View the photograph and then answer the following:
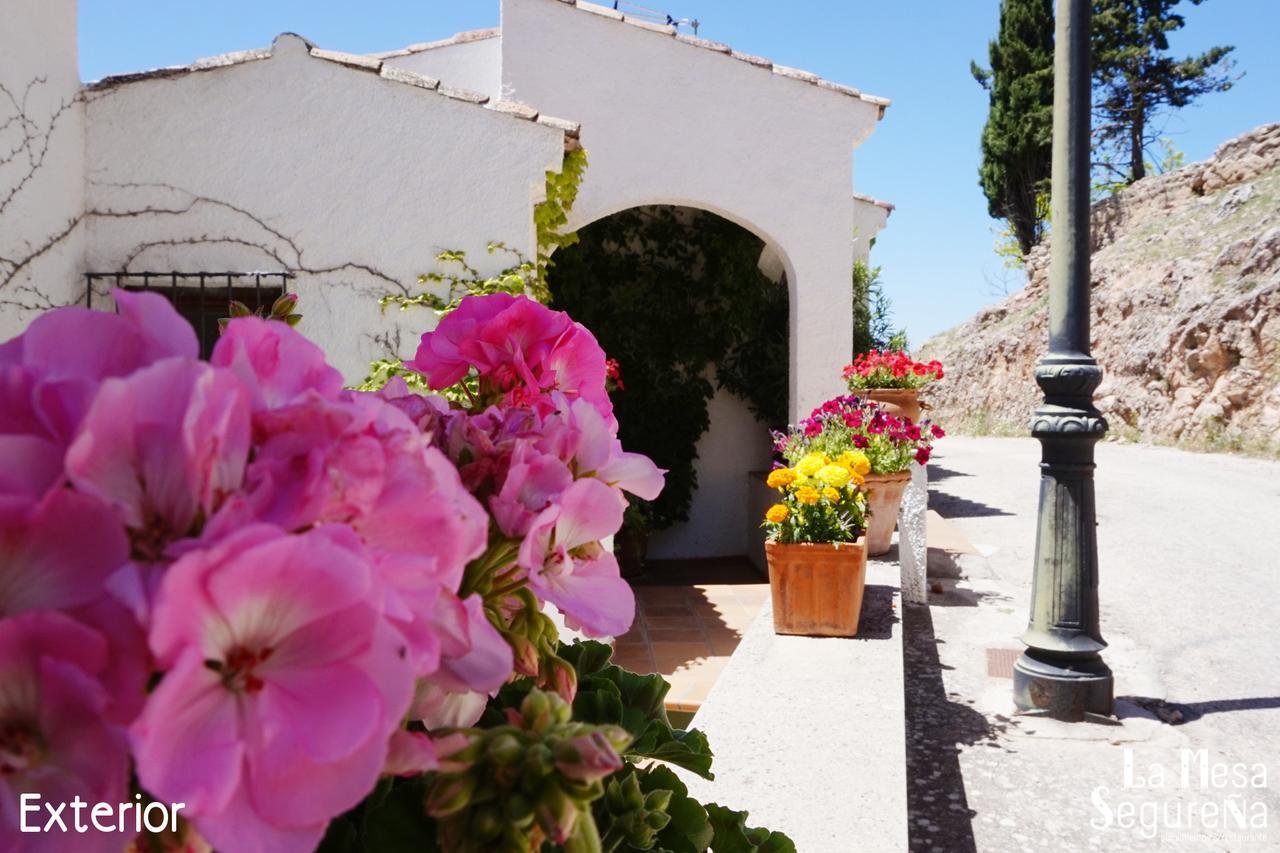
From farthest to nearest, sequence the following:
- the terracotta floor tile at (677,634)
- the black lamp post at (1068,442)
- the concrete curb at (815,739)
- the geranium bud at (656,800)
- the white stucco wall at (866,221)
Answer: the white stucco wall at (866,221)
the terracotta floor tile at (677,634)
the black lamp post at (1068,442)
the concrete curb at (815,739)
the geranium bud at (656,800)

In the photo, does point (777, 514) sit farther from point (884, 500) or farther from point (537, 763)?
point (537, 763)

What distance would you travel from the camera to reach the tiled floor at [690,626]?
199 inches

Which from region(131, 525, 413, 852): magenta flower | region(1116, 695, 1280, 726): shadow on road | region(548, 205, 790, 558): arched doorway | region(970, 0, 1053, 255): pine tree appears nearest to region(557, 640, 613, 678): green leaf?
region(131, 525, 413, 852): magenta flower

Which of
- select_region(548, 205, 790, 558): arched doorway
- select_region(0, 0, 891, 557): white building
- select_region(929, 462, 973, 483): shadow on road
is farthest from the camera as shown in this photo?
select_region(929, 462, 973, 483): shadow on road

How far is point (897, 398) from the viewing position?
756 cm

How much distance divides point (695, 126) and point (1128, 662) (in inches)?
166

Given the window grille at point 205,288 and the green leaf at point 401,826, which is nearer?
the green leaf at point 401,826

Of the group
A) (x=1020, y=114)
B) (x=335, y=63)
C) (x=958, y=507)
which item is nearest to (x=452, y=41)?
(x=335, y=63)

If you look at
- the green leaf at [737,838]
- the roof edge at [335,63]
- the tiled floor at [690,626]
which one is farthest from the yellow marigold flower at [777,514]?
the green leaf at [737,838]

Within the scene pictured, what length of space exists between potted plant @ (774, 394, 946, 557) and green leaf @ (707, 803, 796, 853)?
518 centimetres

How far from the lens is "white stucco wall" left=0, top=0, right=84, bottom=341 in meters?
3.72

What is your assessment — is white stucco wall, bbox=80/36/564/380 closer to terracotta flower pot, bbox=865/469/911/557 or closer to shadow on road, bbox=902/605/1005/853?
shadow on road, bbox=902/605/1005/853

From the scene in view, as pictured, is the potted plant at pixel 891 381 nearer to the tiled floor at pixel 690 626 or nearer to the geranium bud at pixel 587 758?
the tiled floor at pixel 690 626

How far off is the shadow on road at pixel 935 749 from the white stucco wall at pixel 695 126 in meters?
2.78
